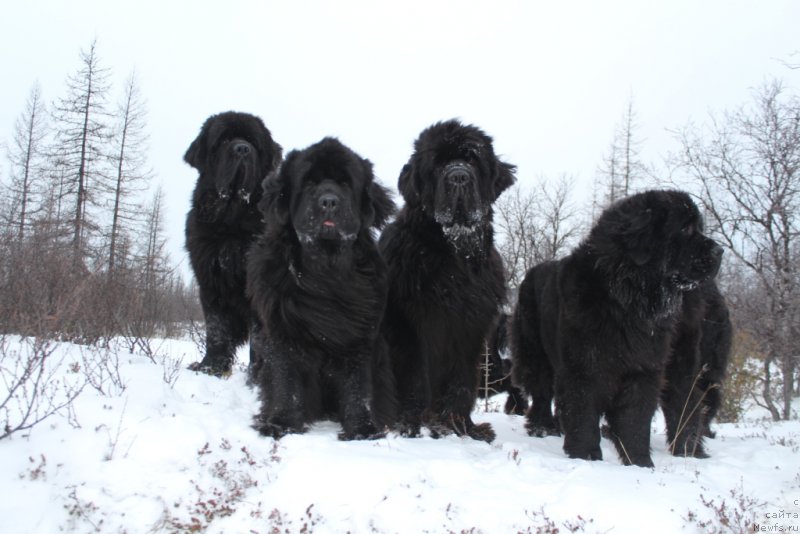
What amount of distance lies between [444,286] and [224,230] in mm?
2235

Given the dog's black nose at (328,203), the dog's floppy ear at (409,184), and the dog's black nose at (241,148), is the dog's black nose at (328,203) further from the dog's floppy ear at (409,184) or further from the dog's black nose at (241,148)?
the dog's black nose at (241,148)

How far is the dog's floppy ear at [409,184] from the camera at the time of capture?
5117 mm

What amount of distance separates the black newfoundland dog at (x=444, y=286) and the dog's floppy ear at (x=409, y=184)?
10mm

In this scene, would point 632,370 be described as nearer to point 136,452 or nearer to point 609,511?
point 609,511

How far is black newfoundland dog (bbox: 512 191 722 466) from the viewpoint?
4.61 meters

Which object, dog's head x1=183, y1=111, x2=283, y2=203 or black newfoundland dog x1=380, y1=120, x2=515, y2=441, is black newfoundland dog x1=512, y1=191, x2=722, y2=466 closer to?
black newfoundland dog x1=380, y1=120, x2=515, y2=441

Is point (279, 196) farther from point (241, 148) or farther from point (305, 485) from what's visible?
point (305, 485)

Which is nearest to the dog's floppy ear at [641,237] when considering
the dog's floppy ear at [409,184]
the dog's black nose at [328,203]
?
the dog's floppy ear at [409,184]

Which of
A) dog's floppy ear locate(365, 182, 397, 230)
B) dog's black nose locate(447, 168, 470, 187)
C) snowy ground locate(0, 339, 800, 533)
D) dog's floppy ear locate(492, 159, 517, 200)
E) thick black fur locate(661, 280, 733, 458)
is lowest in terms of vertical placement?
snowy ground locate(0, 339, 800, 533)

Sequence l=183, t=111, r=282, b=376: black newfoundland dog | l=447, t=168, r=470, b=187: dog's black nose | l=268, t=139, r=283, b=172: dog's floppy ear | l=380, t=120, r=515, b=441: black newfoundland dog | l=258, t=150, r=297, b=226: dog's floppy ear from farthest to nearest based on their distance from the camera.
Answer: l=268, t=139, r=283, b=172: dog's floppy ear, l=183, t=111, r=282, b=376: black newfoundland dog, l=380, t=120, r=515, b=441: black newfoundland dog, l=447, t=168, r=470, b=187: dog's black nose, l=258, t=150, r=297, b=226: dog's floppy ear

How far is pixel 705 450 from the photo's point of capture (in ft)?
18.0

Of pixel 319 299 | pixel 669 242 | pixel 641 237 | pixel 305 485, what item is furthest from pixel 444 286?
pixel 305 485

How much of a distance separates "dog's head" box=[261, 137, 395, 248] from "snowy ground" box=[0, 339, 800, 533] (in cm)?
143

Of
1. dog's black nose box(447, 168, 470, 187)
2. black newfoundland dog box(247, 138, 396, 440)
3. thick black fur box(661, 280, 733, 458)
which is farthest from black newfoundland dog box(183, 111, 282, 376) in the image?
thick black fur box(661, 280, 733, 458)
